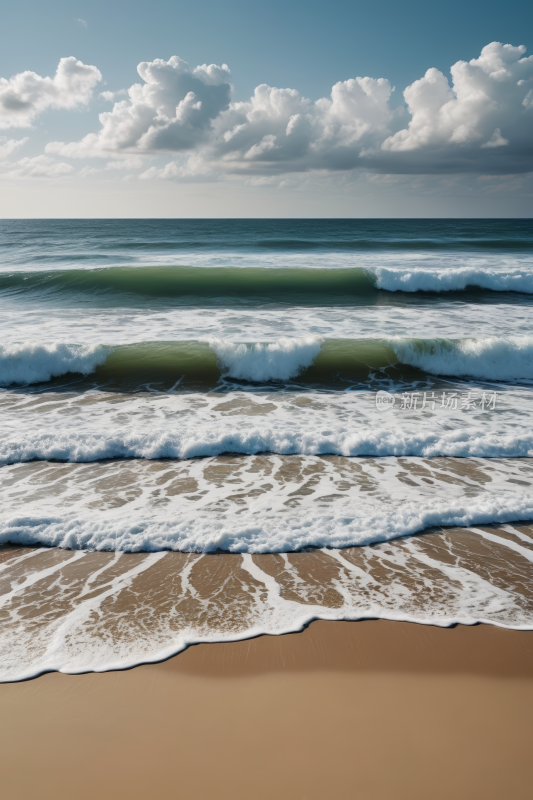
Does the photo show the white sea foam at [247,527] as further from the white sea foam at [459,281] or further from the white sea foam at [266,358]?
the white sea foam at [459,281]

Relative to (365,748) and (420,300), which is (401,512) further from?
(420,300)

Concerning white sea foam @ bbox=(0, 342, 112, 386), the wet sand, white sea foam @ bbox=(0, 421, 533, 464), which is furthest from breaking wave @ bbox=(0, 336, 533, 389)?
the wet sand

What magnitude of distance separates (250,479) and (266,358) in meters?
4.50

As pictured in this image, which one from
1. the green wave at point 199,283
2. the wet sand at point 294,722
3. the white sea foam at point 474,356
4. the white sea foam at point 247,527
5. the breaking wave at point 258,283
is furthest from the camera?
the green wave at point 199,283

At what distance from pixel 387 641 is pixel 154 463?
3.33 m

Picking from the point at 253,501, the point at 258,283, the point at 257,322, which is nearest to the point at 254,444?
the point at 253,501

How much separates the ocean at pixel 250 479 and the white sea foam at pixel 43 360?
0.04 m

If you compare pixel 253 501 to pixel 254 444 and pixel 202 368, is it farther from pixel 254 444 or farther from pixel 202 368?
pixel 202 368

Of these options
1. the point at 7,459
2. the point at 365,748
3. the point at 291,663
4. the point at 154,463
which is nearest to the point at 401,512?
the point at 291,663

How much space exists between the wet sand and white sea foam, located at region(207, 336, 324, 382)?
244 inches

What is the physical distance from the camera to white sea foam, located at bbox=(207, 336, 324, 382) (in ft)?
28.5

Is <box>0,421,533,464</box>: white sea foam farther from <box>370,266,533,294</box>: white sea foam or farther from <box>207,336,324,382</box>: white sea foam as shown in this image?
<box>370,266,533,294</box>: white sea foam

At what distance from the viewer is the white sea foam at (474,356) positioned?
8.91m

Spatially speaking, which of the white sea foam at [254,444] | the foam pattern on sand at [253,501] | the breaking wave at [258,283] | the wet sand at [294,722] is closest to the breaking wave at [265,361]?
the white sea foam at [254,444]
